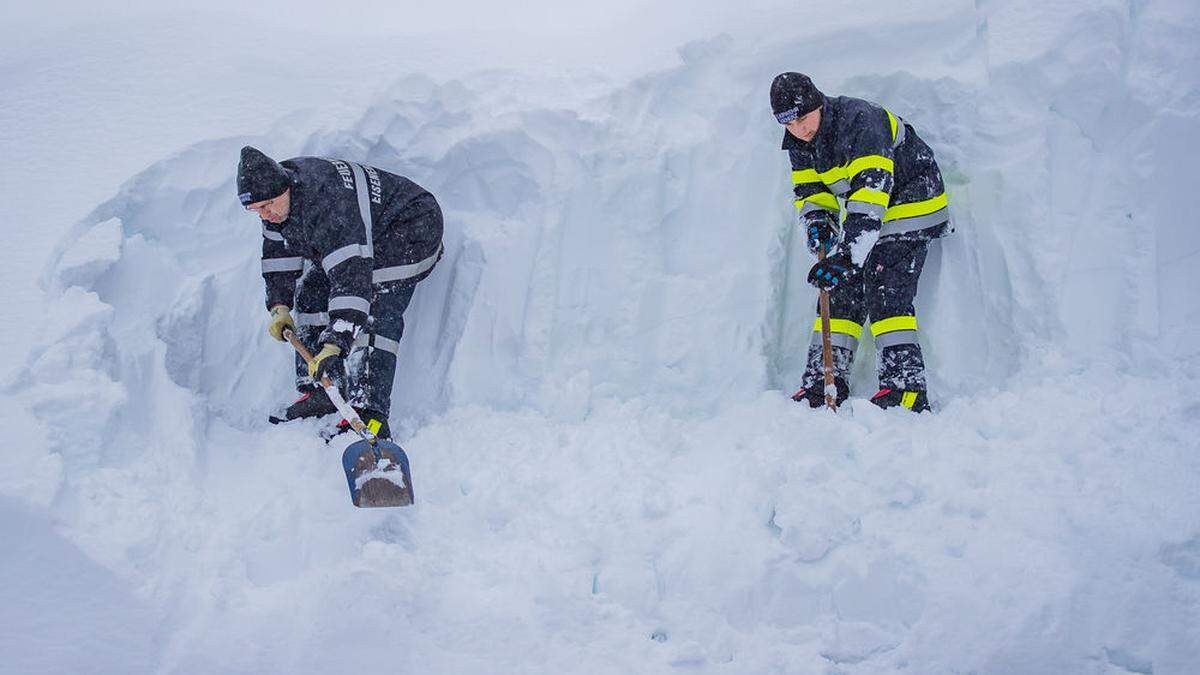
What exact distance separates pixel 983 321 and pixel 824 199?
2.45 feet

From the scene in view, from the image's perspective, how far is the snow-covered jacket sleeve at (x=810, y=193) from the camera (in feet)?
10.3

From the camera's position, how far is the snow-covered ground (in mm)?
2305

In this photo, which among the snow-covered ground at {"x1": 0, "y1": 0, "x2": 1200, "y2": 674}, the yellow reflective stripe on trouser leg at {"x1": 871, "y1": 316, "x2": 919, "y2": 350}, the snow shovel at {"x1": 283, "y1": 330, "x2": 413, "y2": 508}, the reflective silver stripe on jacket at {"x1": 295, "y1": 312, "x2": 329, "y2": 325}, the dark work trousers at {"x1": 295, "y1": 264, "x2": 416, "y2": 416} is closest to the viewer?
the snow-covered ground at {"x1": 0, "y1": 0, "x2": 1200, "y2": 674}

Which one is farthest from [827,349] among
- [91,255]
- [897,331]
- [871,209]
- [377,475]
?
[91,255]

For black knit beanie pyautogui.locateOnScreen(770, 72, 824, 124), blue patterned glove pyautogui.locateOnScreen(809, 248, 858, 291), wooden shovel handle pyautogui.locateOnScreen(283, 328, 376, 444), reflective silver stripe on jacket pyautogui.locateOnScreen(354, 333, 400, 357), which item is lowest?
wooden shovel handle pyautogui.locateOnScreen(283, 328, 376, 444)

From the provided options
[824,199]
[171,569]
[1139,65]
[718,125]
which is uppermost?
[1139,65]

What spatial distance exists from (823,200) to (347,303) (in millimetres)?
1830

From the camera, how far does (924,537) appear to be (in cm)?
237

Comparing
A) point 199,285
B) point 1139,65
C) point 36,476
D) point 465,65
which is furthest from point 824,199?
point 36,476

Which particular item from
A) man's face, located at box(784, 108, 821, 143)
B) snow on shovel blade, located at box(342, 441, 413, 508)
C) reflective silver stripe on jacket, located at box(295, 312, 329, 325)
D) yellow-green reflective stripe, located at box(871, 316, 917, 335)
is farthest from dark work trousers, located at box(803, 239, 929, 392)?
reflective silver stripe on jacket, located at box(295, 312, 329, 325)

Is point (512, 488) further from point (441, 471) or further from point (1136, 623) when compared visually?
point (1136, 623)

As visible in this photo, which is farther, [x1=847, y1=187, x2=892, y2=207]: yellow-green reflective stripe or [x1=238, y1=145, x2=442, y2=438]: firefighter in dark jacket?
[x1=238, y1=145, x2=442, y2=438]: firefighter in dark jacket

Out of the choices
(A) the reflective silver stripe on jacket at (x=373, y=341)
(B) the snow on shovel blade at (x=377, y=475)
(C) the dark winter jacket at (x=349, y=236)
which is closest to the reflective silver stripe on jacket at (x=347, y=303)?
(C) the dark winter jacket at (x=349, y=236)

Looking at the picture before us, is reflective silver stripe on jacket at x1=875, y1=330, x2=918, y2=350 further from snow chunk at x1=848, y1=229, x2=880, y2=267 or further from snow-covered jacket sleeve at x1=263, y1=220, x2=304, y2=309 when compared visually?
snow-covered jacket sleeve at x1=263, y1=220, x2=304, y2=309
